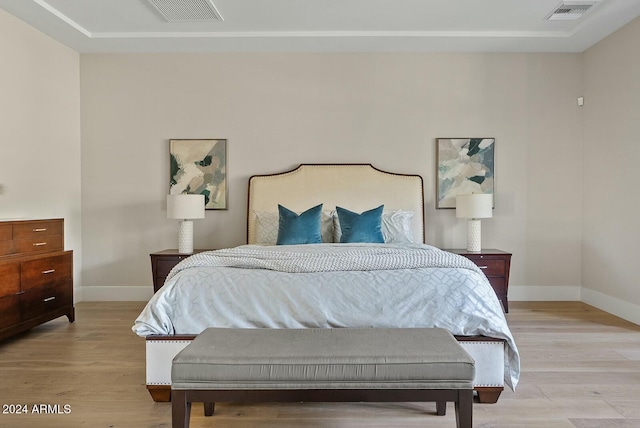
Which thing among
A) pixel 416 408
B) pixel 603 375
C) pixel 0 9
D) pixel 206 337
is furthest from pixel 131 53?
pixel 603 375

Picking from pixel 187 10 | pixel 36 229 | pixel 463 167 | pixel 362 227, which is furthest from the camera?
pixel 463 167

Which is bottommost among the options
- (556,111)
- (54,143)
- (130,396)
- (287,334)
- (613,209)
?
(130,396)

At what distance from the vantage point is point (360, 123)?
16.2 ft

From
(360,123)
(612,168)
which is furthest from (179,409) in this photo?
(612,168)

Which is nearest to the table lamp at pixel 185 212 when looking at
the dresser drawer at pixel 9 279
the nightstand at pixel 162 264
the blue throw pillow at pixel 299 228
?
the nightstand at pixel 162 264

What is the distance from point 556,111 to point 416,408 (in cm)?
405

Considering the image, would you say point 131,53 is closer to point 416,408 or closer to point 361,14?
point 361,14

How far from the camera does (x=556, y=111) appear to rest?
16.2ft

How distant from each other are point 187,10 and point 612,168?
4411mm

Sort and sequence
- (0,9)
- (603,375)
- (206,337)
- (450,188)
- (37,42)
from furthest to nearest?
(450,188) → (37,42) → (0,9) → (603,375) → (206,337)

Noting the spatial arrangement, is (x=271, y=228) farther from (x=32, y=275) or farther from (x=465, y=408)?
(x=465, y=408)

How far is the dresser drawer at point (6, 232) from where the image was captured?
11.1 feet

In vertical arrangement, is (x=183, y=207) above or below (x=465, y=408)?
above

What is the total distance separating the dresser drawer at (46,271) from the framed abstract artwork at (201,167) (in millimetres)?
1337
